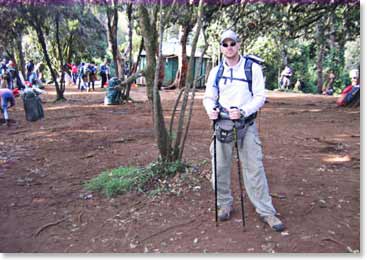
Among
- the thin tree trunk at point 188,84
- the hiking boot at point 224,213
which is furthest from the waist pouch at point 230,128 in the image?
the thin tree trunk at point 188,84

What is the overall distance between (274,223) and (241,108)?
99 cm

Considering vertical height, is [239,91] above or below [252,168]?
above

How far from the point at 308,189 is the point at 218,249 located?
1.60 metres

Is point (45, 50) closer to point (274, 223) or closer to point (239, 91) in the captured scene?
point (239, 91)

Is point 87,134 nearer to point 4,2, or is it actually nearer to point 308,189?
point 308,189

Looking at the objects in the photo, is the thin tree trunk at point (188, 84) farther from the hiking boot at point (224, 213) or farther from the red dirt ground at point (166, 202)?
the hiking boot at point (224, 213)

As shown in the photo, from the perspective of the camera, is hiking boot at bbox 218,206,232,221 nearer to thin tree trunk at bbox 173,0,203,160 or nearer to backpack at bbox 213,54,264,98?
backpack at bbox 213,54,264,98

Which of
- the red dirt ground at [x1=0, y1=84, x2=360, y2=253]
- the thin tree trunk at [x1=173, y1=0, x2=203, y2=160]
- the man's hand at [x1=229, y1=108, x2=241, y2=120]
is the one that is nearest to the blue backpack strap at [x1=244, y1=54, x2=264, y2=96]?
the man's hand at [x1=229, y1=108, x2=241, y2=120]

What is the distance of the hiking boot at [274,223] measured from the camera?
Result: 3428 millimetres

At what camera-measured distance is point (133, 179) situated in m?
4.72

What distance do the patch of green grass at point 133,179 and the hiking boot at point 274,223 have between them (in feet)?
4.79

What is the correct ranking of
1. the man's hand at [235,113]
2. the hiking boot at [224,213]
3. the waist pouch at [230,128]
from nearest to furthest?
the man's hand at [235,113] < the waist pouch at [230,128] < the hiking boot at [224,213]

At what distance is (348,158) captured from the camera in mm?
5832

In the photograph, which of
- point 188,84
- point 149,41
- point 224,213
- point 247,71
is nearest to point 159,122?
point 188,84
